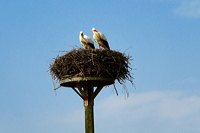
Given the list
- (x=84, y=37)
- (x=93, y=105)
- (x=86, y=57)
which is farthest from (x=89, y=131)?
(x=84, y=37)

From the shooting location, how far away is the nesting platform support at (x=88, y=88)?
29.3 feet

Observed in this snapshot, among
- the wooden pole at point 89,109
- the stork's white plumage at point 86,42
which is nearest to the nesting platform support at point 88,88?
the wooden pole at point 89,109

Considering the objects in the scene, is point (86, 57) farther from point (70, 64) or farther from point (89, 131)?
point (89, 131)

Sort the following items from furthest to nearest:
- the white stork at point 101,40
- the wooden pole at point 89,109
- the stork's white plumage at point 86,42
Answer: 1. the white stork at point 101,40
2. the stork's white plumage at point 86,42
3. the wooden pole at point 89,109

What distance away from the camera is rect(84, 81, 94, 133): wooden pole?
8.91 meters

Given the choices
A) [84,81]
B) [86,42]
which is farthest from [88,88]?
[86,42]

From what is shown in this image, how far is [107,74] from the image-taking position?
9180 millimetres

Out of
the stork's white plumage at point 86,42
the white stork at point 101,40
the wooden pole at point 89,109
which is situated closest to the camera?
the wooden pole at point 89,109

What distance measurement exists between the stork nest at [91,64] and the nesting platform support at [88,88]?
0.12 meters

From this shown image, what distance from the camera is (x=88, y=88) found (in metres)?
9.30

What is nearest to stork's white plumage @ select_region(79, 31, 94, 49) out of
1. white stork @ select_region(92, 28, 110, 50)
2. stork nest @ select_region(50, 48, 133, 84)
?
white stork @ select_region(92, 28, 110, 50)

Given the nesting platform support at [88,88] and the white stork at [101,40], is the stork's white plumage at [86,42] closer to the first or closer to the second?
the white stork at [101,40]

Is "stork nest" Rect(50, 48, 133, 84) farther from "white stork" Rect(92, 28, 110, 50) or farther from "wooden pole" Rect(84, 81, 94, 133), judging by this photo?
"white stork" Rect(92, 28, 110, 50)

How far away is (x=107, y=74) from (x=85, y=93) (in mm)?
811
